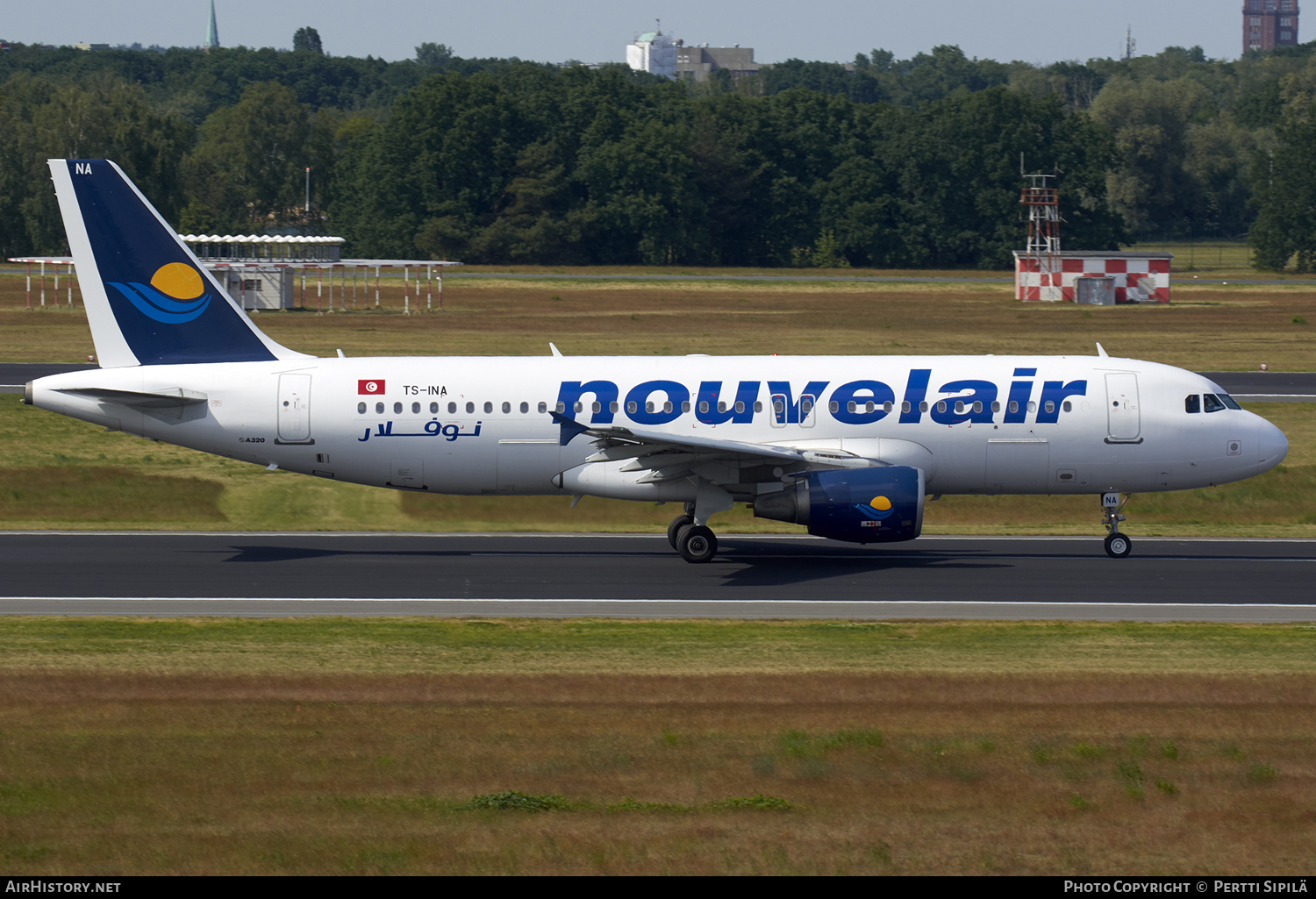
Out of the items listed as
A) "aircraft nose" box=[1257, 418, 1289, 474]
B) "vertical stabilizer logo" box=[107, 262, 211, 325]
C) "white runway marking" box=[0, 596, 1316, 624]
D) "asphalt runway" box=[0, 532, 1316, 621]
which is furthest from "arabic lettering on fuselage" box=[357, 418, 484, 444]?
"aircraft nose" box=[1257, 418, 1289, 474]

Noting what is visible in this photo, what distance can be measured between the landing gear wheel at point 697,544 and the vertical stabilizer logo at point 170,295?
11.8m

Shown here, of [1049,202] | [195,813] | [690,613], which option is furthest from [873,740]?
[1049,202]

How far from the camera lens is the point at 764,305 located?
109 meters

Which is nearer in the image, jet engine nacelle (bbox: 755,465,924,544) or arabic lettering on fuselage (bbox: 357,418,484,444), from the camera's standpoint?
jet engine nacelle (bbox: 755,465,924,544)

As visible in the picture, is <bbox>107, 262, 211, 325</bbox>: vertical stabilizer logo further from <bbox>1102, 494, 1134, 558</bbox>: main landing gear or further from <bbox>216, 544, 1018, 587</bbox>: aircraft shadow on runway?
<bbox>1102, 494, 1134, 558</bbox>: main landing gear

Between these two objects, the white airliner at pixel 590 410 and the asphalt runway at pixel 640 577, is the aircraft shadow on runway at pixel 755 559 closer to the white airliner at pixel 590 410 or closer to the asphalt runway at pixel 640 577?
the asphalt runway at pixel 640 577

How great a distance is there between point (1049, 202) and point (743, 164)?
41746 mm

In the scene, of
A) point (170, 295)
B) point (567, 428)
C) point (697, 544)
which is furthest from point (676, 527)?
point (170, 295)

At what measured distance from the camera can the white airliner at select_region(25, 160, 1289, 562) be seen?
30719mm

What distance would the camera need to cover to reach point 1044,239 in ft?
475

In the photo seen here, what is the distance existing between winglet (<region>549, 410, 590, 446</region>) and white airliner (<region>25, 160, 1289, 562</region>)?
8 centimetres

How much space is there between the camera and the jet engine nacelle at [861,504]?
28.8 meters

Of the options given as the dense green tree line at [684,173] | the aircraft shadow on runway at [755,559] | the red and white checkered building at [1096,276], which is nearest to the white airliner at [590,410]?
the aircraft shadow on runway at [755,559]
